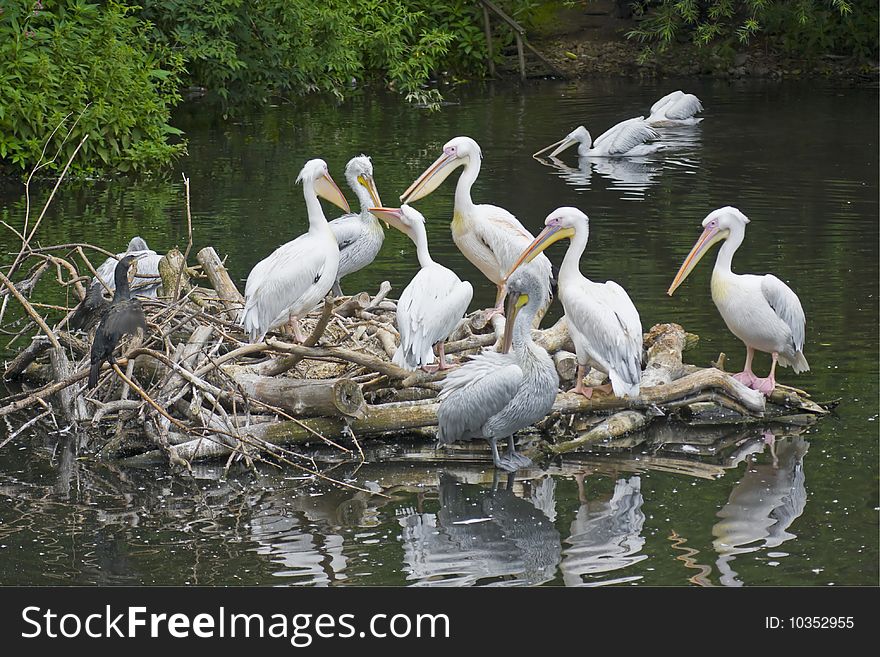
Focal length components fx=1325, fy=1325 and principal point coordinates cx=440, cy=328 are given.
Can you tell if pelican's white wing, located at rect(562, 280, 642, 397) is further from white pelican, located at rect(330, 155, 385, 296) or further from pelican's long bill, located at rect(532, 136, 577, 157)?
pelican's long bill, located at rect(532, 136, 577, 157)

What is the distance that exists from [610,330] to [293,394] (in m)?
1.57

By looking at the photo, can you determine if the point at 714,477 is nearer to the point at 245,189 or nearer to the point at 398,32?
the point at 245,189

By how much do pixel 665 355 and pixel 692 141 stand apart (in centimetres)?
1003

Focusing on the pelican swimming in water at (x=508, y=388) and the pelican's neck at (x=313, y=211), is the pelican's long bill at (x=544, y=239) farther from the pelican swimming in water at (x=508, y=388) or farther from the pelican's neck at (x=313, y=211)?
the pelican's neck at (x=313, y=211)

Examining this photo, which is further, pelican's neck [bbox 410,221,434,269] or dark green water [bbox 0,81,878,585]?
pelican's neck [bbox 410,221,434,269]

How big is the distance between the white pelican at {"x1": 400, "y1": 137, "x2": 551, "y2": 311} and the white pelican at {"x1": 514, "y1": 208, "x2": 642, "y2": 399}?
0.54m

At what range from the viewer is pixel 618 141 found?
15.3 m

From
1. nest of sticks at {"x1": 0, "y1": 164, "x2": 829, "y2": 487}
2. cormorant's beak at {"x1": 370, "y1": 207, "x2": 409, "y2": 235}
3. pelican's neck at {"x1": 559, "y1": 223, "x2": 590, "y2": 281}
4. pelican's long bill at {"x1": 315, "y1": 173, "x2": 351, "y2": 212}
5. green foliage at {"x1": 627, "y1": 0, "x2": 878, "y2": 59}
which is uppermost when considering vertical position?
green foliage at {"x1": 627, "y1": 0, "x2": 878, "y2": 59}

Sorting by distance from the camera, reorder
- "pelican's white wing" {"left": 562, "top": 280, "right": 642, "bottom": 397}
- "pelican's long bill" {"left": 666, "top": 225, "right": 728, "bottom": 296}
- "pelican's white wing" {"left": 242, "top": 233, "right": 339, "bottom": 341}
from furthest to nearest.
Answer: "pelican's long bill" {"left": 666, "top": 225, "right": 728, "bottom": 296} < "pelican's white wing" {"left": 242, "top": 233, "right": 339, "bottom": 341} < "pelican's white wing" {"left": 562, "top": 280, "right": 642, "bottom": 397}

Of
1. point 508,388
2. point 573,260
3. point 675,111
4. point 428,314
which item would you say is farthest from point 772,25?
point 508,388

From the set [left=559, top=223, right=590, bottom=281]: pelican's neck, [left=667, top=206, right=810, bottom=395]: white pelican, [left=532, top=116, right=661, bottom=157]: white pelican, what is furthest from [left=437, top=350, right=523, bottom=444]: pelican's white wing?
[left=532, top=116, right=661, bottom=157]: white pelican

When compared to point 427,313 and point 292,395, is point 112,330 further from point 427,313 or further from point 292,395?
point 427,313

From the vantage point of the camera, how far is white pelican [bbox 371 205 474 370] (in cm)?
636
